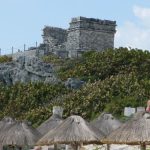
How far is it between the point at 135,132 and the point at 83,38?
105 feet

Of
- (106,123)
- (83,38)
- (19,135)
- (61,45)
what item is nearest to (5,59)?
(61,45)

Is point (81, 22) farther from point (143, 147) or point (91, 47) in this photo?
point (143, 147)

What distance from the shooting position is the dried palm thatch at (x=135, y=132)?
1686cm

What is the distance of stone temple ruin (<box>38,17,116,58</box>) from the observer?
4778 cm

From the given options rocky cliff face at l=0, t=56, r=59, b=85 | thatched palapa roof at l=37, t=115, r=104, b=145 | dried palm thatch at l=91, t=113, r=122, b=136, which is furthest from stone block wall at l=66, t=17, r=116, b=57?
thatched palapa roof at l=37, t=115, r=104, b=145

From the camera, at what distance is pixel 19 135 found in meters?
21.7

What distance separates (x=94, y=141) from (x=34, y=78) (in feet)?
76.5

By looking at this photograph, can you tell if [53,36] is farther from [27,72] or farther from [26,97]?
[26,97]

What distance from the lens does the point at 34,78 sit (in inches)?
1666

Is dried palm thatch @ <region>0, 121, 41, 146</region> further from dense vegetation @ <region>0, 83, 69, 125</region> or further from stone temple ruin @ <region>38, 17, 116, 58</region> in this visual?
stone temple ruin @ <region>38, 17, 116, 58</region>

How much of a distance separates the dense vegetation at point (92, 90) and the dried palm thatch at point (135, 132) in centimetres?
1341

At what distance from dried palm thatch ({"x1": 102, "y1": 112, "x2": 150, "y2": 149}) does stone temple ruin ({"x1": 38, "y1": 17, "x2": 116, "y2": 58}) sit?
2953cm

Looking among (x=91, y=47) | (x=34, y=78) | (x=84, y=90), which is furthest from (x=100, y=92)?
(x=91, y=47)

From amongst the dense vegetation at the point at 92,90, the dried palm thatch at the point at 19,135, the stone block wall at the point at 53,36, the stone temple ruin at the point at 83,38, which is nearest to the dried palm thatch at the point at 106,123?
the dried palm thatch at the point at 19,135
